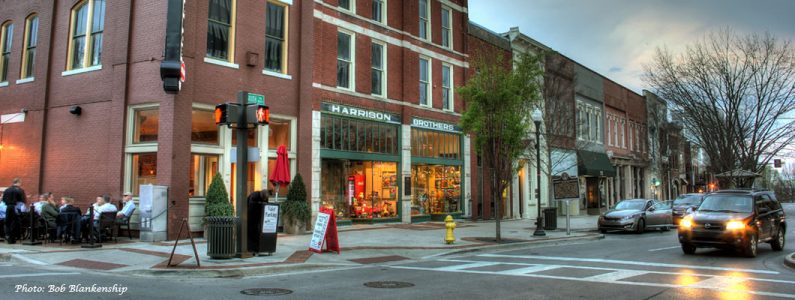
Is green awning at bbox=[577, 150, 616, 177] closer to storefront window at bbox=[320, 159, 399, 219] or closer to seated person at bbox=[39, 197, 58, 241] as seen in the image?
storefront window at bbox=[320, 159, 399, 219]

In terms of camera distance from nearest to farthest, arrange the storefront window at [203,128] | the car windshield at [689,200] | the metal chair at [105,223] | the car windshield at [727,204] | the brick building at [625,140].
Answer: the car windshield at [727,204] → the metal chair at [105,223] → the storefront window at [203,128] → the car windshield at [689,200] → the brick building at [625,140]

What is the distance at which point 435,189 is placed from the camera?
2608 centimetres

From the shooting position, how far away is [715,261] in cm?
1318

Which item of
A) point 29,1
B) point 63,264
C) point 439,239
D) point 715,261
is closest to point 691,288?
point 715,261

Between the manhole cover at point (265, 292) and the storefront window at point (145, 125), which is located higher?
the storefront window at point (145, 125)

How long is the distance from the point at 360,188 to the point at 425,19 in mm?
8823

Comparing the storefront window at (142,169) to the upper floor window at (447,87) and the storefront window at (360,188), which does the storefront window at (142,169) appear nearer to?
the storefront window at (360,188)

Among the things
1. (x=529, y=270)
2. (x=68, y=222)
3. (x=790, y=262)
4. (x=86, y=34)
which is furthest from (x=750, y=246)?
(x=86, y=34)

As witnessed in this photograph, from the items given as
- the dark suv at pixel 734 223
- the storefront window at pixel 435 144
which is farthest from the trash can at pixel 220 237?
the storefront window at pixel 435 144

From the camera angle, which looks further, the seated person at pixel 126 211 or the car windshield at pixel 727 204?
the seated person at pixel 126 211

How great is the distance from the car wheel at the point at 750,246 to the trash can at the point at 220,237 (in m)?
11.8

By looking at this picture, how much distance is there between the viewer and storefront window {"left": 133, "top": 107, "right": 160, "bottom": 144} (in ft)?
55.8

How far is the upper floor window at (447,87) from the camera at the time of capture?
2711 centimetres

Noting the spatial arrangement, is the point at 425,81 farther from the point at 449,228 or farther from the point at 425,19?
the point at 449,228
